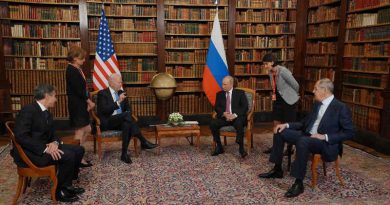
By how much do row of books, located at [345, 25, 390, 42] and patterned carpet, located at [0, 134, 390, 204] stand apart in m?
1.95

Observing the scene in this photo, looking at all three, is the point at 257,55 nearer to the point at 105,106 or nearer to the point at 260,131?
the point at 260,131

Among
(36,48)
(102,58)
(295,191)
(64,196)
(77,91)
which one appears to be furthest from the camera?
(36,48)

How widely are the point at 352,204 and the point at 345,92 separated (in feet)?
11.0

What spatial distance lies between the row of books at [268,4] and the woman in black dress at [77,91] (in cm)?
399

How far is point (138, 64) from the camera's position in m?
6.91

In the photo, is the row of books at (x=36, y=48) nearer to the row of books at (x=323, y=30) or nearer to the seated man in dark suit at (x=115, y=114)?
the seated man in dark suit at (x=115, y=114)

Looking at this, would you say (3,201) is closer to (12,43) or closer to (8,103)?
(8,103)

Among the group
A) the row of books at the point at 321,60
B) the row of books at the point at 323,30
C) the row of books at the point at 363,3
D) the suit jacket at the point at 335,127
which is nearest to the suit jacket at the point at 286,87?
the suit jacket at the point at 335,127

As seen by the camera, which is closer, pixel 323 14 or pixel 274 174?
pixel 274 174

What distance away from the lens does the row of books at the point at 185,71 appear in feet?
23.1

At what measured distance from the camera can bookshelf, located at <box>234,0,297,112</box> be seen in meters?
7.10

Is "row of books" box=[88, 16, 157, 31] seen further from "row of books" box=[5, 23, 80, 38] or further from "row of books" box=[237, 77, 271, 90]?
"row of books" box=[237, 77, 271, 90]

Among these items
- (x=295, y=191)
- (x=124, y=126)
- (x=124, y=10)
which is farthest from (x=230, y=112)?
(x=124, y=10)

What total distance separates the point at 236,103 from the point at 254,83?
94.3 inches
